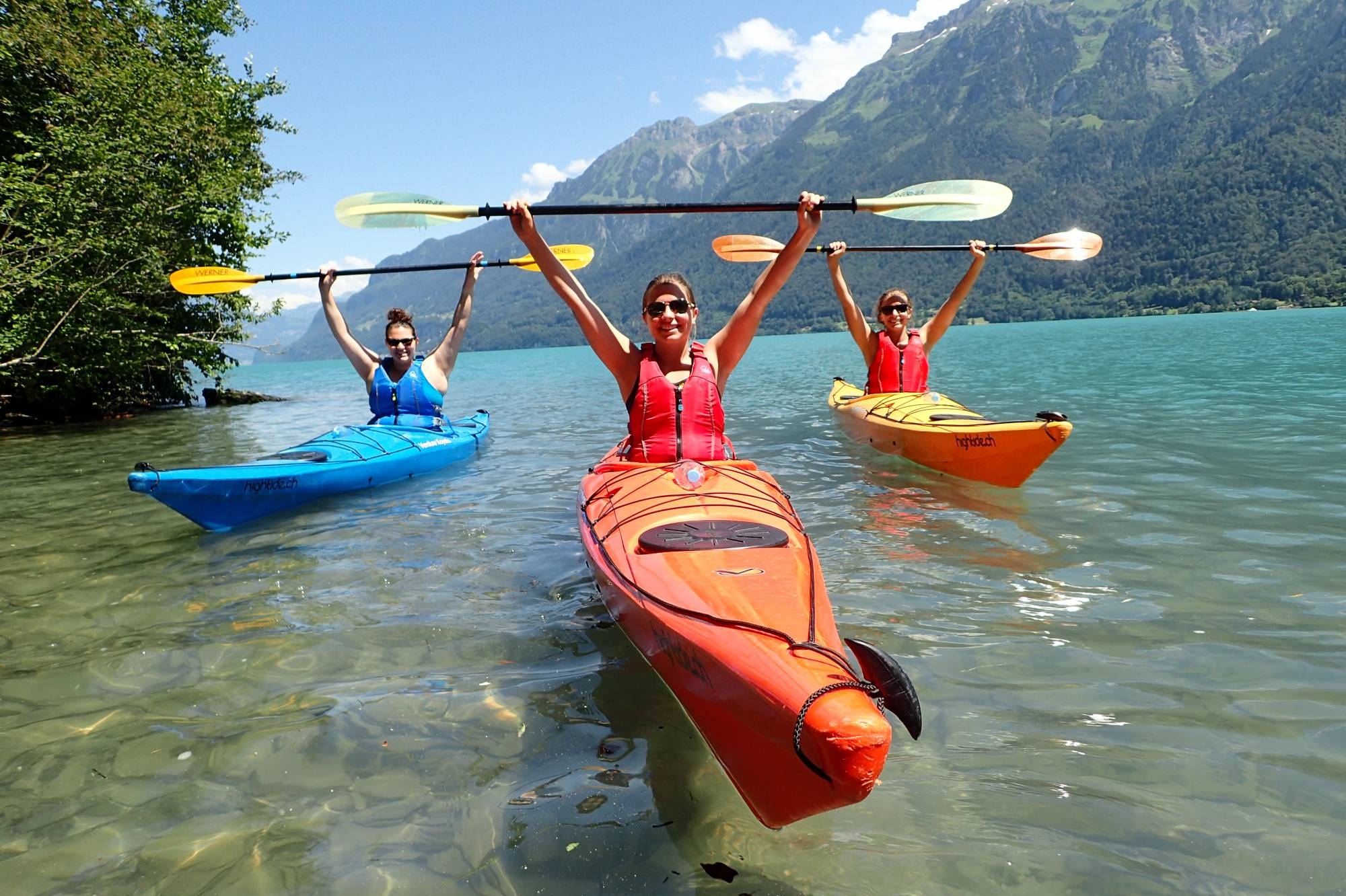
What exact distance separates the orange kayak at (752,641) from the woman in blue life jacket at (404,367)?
19.7 ft

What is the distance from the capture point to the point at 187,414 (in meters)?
20.6

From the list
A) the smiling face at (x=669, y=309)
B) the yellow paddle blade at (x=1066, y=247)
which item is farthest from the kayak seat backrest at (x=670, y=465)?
the yellow paddle blade at (x=1066, y=247)

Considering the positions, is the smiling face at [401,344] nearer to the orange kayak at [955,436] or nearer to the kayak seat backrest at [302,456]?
the kayak seat backrest at [302,456]

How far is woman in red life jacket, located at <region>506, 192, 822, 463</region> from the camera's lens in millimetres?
4691

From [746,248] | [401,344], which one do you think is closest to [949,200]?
[746,248]

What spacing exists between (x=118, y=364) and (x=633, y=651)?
1702cm

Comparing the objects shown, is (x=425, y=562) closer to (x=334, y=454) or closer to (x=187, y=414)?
(x=334, y=454)

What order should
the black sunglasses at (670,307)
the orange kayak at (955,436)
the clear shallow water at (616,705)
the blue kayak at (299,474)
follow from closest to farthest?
1. the clear shallow water at (616,705)
2. the black sunglasses at (670,307)
3. the blue kayak at (299,474)
4. the orange kayak at (955,436)

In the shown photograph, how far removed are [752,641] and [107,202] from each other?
16839 mm

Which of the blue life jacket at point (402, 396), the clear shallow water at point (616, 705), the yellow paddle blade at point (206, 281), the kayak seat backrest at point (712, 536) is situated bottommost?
the clear shallow water at point (616, 705)

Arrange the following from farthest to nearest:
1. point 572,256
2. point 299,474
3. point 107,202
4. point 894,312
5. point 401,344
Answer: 1. point 107,202
2. point 894,312
3. point 572,256
4. point 401,344
5. point 299,474

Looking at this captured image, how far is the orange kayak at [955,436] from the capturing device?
7215 millimetres

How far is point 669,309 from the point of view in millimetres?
4664

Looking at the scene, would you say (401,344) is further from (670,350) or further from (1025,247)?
(1025,247)
